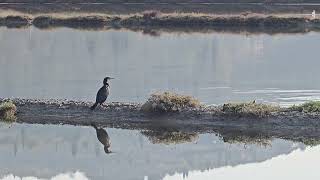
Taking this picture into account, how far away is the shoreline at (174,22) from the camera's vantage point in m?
52.4

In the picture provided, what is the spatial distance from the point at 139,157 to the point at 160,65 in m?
17.3

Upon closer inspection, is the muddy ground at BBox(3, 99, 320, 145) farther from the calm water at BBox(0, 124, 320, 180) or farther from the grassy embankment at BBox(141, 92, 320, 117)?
the calm water at BBox(0, 124, 320, 180)

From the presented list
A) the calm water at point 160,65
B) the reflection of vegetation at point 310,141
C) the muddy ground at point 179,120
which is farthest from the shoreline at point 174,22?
Answer: the reflection of vegetation at point 310,141

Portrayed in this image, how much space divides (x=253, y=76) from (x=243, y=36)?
17453 millimetres

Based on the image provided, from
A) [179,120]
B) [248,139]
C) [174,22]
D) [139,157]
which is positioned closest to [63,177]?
[139,157]

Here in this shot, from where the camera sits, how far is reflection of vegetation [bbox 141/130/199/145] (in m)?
18.6

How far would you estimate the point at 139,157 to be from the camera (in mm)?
16750

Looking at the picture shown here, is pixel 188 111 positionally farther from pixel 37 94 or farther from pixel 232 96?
pixel 37 94

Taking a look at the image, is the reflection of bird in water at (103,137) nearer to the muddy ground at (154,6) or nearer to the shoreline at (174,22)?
the shoreline at (174,22)

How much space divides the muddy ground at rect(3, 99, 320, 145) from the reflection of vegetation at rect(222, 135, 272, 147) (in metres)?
0.08

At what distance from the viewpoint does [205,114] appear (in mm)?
20281

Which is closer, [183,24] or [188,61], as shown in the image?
[188,61]

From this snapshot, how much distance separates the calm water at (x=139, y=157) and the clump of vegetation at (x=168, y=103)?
1107 mm

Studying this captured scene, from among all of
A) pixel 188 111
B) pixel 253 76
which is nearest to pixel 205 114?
pixel 188 111
